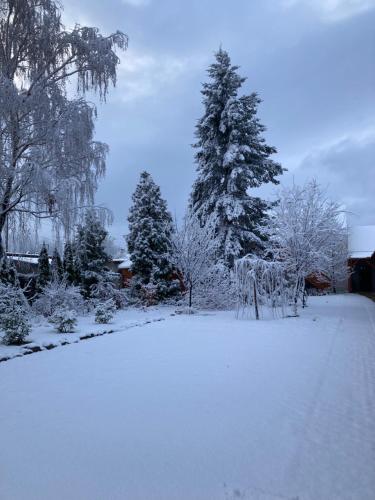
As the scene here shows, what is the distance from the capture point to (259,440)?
3037mm

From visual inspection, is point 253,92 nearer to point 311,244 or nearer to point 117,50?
point 311,244

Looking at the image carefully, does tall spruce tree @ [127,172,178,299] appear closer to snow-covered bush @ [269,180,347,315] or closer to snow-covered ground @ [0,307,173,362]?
snow-covered bush @ [269,180,347,315]

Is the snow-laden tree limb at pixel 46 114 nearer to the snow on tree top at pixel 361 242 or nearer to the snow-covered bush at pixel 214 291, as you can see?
the snow-covered bush at pixel 214 291

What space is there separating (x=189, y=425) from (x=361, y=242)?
1441 inches

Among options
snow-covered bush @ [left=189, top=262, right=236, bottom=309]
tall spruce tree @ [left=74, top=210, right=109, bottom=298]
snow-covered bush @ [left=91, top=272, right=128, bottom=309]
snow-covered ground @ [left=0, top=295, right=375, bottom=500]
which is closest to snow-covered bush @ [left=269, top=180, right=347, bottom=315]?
snow-covered bush @ [left=189, top=262, right=236, bottom=309]

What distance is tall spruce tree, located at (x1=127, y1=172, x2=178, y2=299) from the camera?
2011cm

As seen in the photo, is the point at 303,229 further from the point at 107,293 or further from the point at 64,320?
the point at 107,293

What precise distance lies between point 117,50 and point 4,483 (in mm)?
10165

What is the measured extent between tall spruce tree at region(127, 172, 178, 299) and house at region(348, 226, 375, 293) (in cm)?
2011

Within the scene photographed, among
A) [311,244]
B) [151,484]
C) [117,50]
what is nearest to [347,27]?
[117,50]

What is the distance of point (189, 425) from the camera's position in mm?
3363

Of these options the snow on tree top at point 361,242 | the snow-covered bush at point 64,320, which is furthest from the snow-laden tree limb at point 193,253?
the snow on tree top at point 361,242

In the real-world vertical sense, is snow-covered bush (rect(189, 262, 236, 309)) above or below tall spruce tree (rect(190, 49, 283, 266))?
below

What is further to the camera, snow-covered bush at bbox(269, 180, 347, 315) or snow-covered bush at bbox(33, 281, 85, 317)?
snow-covered bush at bbox(269, 180, 347, 315)
